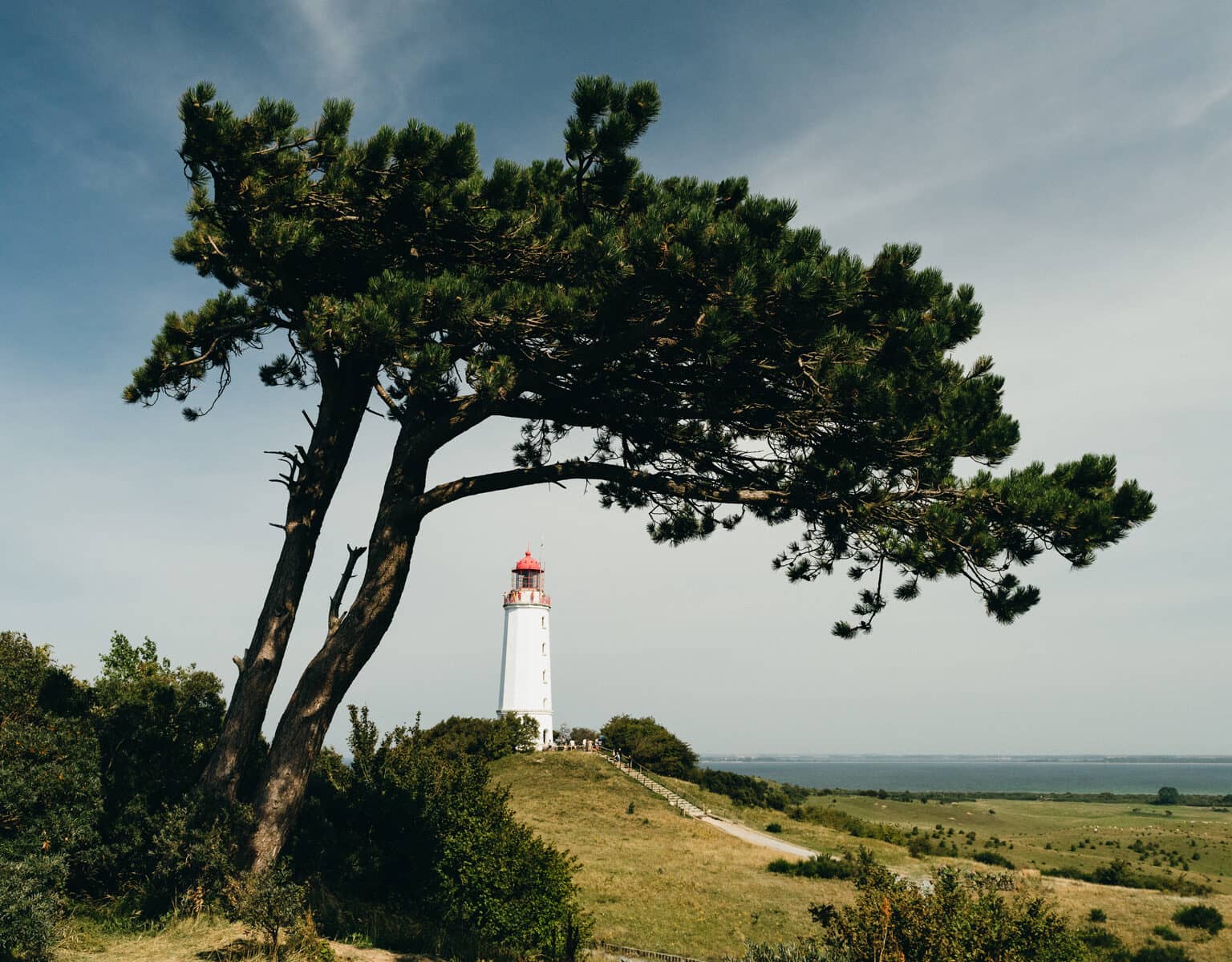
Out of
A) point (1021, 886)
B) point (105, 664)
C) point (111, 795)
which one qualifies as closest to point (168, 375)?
point (111, 795)

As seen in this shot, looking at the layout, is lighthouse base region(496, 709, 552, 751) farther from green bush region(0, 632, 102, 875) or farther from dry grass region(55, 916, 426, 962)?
dry grass region(55, 916, 426, 962)


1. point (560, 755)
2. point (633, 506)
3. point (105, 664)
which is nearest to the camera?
point (633, 506)

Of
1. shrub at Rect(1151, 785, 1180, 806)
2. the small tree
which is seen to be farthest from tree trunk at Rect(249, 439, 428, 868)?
the small tree

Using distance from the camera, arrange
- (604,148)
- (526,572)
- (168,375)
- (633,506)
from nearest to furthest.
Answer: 1. (604,148)
2. (168,375)
3. (633,506)
4. (526,572)

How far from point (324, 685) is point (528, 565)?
122 feet

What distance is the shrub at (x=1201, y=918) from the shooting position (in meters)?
19.8

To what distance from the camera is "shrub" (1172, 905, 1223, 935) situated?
64.9 ft

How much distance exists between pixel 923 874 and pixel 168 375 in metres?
25.6

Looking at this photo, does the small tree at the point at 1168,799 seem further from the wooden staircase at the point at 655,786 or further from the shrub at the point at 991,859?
the wooden staircase at the point at 655,786

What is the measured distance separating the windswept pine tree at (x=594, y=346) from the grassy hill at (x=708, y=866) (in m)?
4.13

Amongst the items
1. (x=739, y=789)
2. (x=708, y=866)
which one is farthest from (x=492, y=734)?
(x=708, y=866)

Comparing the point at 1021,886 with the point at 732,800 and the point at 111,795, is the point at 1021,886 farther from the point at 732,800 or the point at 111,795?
the point at 732,800

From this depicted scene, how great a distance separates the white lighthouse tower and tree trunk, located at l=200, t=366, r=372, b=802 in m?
34.5

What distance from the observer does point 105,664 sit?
3422cm
